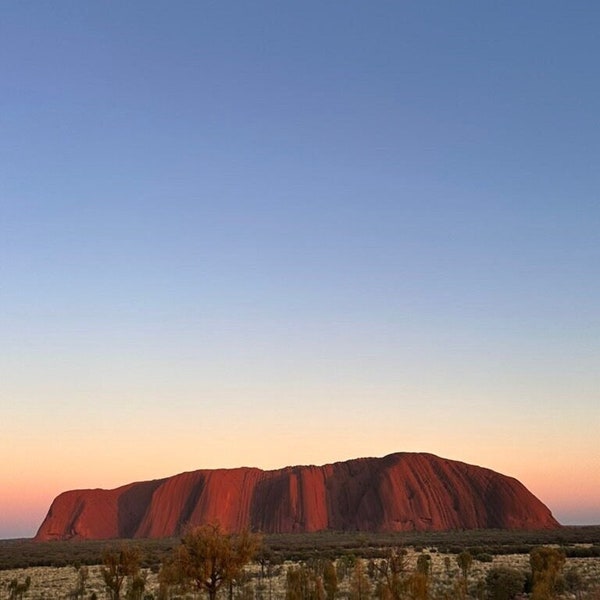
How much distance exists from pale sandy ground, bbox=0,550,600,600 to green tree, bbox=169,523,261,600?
1059 centimetres

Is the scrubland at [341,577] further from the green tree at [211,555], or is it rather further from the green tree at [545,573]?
the green tree at [211,555]

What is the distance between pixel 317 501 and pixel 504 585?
101 metres

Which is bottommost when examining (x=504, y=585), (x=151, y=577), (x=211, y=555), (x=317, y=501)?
(x=504, y=585)

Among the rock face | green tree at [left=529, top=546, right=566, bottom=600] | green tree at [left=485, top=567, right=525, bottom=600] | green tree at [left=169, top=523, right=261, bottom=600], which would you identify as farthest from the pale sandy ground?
the rock face

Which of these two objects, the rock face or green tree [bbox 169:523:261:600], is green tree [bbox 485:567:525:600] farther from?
the rock face

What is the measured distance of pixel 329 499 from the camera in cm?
12938

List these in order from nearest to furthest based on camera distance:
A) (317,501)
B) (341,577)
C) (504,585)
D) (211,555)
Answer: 1. (211,555)
2. (504,585)
3. (341,577)
4. (317,501)

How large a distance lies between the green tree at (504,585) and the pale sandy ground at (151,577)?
201cm

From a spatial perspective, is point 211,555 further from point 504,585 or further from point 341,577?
point 341,577

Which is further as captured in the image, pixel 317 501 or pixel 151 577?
pixel 317 501

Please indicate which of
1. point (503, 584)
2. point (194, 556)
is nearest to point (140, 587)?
point (194, 556)

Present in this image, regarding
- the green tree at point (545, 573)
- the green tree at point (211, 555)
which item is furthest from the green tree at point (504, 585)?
the green tree at point (211, 555)

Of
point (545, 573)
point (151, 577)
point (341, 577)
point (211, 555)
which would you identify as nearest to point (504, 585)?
point (545, 573)

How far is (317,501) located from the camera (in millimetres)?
127938
